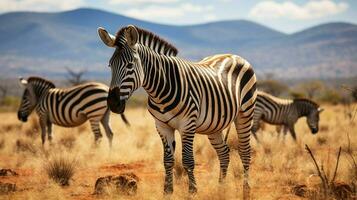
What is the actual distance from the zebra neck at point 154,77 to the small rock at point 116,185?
5.47 ft

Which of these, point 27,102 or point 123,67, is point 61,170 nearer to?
point 123,67

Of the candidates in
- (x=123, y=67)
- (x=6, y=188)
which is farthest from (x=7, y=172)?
(x=123, y=67)

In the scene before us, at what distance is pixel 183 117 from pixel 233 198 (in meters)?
1.37

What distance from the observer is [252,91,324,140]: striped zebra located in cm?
1620

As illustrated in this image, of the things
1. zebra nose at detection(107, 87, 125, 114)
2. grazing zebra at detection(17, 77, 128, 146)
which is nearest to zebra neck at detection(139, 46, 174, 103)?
zebra nose at detection(107, 87, 125, 114)

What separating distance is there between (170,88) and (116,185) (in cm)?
201

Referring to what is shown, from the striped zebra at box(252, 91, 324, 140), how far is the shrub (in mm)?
7724

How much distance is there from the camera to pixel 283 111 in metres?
16.6

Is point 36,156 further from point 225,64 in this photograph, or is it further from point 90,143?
point 225,64

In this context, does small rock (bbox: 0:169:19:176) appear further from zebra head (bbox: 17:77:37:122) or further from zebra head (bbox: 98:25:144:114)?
zebra head (bbox: 17:77:37:122)

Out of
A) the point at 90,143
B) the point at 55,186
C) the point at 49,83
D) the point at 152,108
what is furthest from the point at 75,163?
the point at 49,83

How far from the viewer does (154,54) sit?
693cm

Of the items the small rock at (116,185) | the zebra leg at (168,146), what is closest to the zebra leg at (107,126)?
the small rock at (116,185)

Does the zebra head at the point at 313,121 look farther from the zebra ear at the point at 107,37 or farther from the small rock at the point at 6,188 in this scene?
the zebra ear at the point at 107,37
